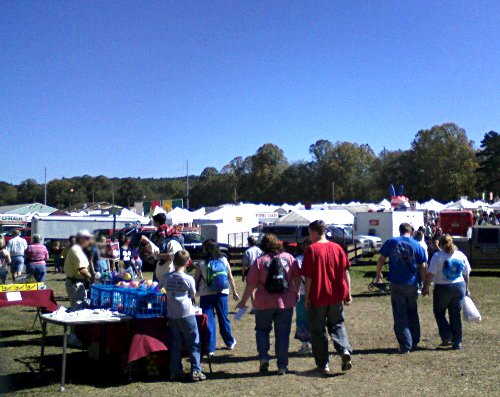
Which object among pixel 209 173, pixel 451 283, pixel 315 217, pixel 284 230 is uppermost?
pixel 209 173

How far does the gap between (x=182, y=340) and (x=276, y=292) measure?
123cm

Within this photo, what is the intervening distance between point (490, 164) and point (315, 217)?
3834 cm

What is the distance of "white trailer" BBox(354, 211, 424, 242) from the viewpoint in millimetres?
31031

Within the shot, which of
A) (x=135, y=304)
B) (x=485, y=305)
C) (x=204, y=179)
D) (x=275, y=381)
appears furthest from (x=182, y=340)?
(x=204, y=179)

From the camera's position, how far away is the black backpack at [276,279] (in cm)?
713

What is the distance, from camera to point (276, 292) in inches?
282

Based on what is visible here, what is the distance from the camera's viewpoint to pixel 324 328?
722 cm

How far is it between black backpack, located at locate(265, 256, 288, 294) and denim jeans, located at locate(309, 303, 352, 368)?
0.44 metres

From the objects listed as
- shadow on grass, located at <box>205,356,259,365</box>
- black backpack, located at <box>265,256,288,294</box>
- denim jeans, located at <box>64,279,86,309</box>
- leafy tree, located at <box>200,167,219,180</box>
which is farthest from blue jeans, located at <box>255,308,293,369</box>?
leafy tree, located at <box>200,167,219,180</box>

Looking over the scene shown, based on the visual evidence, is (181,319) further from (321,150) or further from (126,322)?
(321,150)

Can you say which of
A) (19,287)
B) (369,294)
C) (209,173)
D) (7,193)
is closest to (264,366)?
(19,287)

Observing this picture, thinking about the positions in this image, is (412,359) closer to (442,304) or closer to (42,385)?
(442,304)

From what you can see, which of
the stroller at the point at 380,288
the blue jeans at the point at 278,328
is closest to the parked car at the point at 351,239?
the stroller at the point at 380,288

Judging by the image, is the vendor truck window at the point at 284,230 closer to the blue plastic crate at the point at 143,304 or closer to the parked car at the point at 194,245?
the parked car at the point at 194,245
